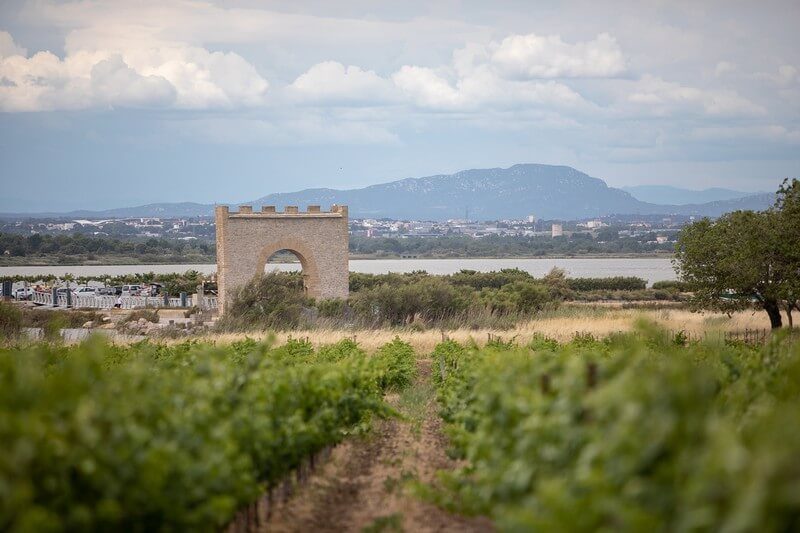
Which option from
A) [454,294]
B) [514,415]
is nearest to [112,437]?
[514,415]

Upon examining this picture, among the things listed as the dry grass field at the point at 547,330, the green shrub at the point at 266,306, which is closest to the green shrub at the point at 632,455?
the dry grass field at the point at 547,330

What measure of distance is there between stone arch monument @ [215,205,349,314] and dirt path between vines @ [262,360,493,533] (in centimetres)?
1938

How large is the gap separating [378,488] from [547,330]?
17.6 meters

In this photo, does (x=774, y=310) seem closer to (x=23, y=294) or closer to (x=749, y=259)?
(x=749, y=259)

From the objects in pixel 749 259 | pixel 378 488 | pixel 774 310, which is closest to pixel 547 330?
pixel 749 259

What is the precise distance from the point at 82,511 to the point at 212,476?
102 centimetres

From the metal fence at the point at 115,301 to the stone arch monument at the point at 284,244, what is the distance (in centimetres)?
790

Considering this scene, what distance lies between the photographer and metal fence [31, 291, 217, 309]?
4244 centimetres

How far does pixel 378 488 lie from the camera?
975cm

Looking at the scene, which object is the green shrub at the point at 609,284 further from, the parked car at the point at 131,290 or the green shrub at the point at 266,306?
the green shrub at the point at 266,306

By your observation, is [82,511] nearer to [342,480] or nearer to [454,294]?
[342,480]

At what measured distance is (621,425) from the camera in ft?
14.8

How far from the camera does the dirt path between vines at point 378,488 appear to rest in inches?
317

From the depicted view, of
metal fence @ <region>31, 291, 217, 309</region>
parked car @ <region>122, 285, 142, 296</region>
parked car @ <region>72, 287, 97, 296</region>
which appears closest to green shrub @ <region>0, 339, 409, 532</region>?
metal fence @ <region>31, 291, 217, 309</region>
